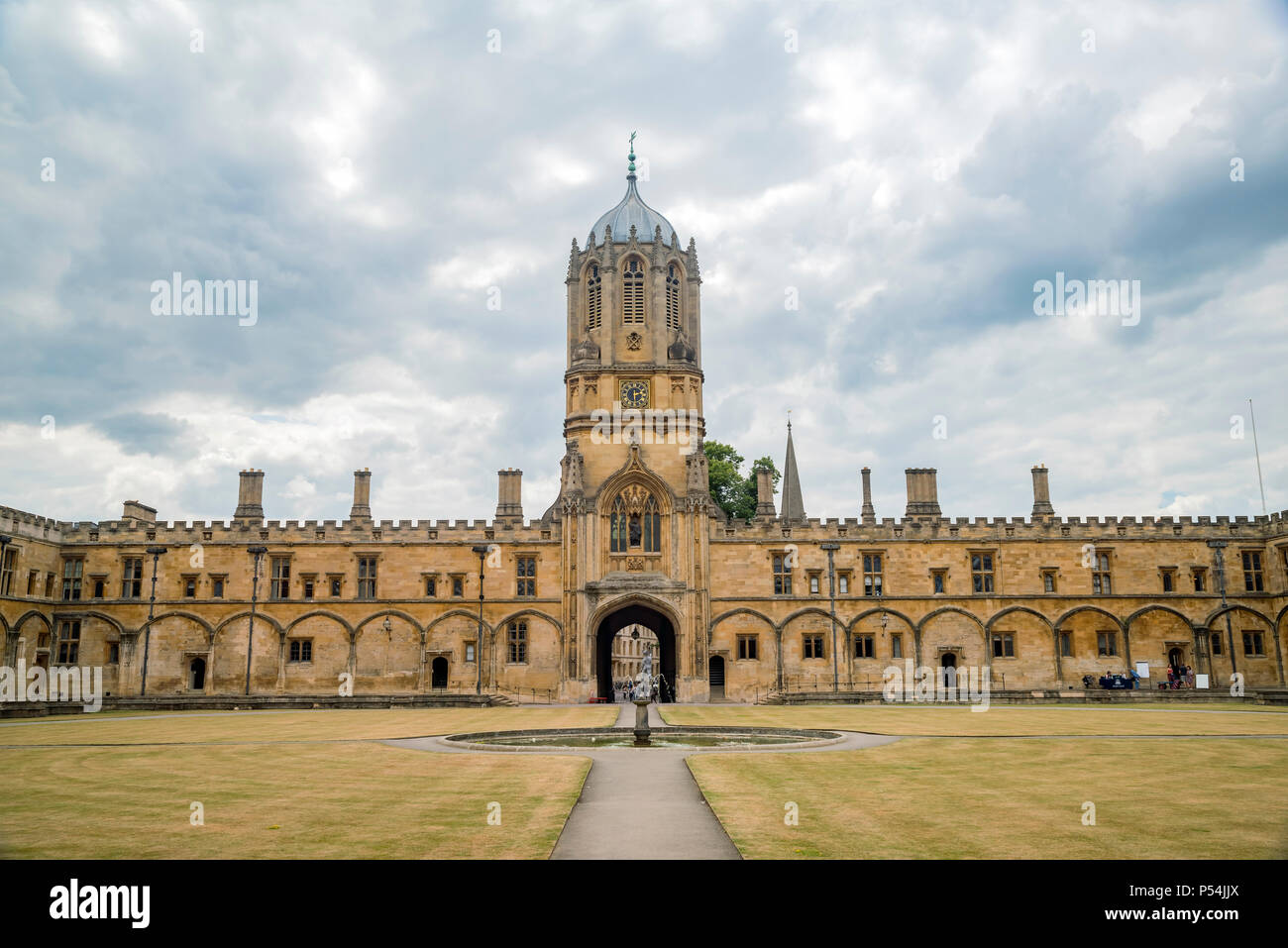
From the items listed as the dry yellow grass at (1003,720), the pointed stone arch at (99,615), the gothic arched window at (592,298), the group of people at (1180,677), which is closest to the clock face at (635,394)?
the gothic arched window at (592,298)

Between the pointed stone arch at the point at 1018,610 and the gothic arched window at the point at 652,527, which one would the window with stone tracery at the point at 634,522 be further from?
the pointed stone arch at the point at 1018,610

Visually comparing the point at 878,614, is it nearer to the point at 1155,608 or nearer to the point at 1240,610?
the point at 1155,608

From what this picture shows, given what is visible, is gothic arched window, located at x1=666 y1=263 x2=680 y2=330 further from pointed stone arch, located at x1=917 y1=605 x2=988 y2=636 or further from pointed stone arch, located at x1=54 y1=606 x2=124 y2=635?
pointed stone arch, located at x1=54 y1=606 x2=124 y2=635

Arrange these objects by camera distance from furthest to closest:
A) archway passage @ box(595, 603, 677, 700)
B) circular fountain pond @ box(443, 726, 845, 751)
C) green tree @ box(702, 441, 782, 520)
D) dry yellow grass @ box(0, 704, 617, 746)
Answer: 1. green tree @ box(702, 441, 782, 520)
2. archway passage @ box(595, 603, 677, 700)
3. dry yellow grass @ box(0, 704, 617, 746)
4. circular fountain pond @ box(443, 726, 845, 751)

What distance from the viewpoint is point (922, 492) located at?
54.0m

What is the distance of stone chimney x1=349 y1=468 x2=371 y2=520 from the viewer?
52094 millimetres

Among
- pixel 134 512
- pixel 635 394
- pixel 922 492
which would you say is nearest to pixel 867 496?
pixel 922 492

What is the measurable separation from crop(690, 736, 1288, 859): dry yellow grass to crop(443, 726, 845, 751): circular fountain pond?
272 cm

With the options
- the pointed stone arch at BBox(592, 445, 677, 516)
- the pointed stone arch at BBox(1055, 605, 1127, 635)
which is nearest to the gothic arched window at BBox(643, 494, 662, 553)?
the pointed stone arch at BBox(592, 445, 677, 516)

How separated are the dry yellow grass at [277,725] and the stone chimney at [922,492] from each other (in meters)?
25.1

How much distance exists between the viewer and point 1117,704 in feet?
119

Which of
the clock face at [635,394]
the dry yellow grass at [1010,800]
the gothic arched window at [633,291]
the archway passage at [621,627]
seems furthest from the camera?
the gothic arched window at [633,291]

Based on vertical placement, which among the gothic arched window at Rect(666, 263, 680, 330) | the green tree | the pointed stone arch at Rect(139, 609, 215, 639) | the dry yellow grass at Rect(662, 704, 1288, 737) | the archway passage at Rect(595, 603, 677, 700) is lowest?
the dry yellow grass at Rect(662, 704, 1288, 737)

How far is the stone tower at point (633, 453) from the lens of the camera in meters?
47.7
